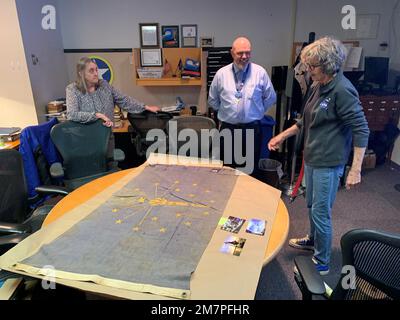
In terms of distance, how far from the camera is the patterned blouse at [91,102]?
8.07ft

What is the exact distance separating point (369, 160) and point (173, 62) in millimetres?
2801

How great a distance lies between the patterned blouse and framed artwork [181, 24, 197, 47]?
56.5 inches

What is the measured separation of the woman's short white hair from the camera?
163 cm

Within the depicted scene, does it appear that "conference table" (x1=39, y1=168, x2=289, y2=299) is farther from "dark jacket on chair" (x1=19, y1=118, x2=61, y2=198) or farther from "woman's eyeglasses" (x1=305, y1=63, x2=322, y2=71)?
"dark jacket on chair" (x1=19, y1=118, x2=61, y2=198)

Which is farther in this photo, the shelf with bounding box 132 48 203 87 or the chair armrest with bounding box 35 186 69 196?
the shelf with bounding box 132 48 203 87

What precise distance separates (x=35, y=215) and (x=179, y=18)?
2887mm

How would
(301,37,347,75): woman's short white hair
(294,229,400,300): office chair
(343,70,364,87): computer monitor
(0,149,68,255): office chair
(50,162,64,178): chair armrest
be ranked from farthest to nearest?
(343,70,364,87): computer monitor → (50,162,64,178): chair armrest → (0,149,68,255): office chair → (301,37,347,75): woman's short white hair → (294,229,400,300): office chair

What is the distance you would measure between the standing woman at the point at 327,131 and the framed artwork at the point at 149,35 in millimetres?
2501

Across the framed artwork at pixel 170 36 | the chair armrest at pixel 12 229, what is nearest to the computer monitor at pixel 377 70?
the framed artwork at pixel 170 36

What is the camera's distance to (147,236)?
128 cm

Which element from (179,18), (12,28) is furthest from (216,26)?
(12,28)

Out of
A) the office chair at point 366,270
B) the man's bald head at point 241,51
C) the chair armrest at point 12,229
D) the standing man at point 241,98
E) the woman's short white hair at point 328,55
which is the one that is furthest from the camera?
the standing man at point 241,98

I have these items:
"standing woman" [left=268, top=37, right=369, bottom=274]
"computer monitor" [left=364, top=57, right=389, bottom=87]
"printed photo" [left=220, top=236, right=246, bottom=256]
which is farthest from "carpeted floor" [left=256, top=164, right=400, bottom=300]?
"computer monitor" [left=364, top=57, right=389, bottom=87]

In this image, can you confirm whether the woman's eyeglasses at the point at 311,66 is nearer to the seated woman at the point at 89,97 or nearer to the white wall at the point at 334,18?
the seated woman at the point at 89,97
